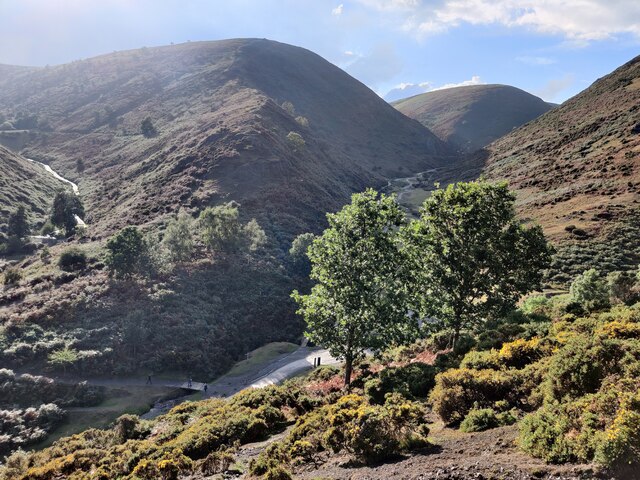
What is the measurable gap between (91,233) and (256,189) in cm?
2699

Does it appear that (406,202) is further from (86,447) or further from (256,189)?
(86,447)

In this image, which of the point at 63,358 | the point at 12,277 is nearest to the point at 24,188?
the point at 12,277

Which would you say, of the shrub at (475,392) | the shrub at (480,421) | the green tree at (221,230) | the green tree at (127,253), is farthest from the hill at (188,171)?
the shrub at (480,421)

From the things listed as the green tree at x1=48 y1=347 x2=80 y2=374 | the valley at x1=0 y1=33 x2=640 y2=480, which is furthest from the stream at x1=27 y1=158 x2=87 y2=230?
the green tree at x1=48 y1=347 x2=80 y2=374

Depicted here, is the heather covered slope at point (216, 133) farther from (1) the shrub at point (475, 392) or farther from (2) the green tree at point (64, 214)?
(1) the shrub at point (475, 392)

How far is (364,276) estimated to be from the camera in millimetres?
18859

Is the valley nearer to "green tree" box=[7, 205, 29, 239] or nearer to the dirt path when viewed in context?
the dirt path

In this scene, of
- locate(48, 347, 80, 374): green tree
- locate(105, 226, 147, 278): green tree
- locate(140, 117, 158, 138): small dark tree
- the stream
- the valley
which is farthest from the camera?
locate(140, 117, 158, 138): small dark tree

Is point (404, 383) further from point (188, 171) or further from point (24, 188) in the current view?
point (24, 188)

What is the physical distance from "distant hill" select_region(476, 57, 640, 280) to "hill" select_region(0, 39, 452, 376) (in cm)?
3214

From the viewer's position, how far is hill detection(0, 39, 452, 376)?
39250 mm

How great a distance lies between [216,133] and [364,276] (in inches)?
3078

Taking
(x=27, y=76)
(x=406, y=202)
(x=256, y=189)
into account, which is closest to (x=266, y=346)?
Result: (x=256, y=189)

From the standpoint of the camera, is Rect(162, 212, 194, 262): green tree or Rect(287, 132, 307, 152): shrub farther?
Rect(287, 132, 307, 152): shrub
